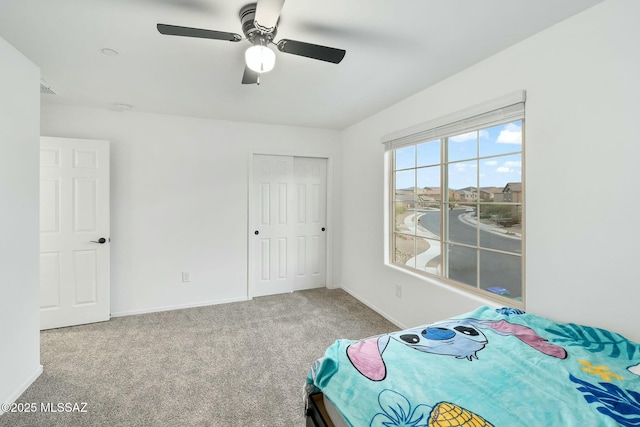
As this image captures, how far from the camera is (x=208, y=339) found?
2.83 m

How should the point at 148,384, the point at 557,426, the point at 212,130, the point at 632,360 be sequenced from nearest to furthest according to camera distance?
the point at 557,426 < the point at 632,360 < the point at 148,384 < the point at 212,130

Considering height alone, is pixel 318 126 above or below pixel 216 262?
above

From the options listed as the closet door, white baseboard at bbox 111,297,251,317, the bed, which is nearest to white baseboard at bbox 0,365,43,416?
white baseboard at bbox 111,297,251,317

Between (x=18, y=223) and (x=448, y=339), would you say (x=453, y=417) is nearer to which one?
(x=448, y=339)

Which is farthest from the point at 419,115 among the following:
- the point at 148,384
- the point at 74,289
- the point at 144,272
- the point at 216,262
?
the point at 74,289

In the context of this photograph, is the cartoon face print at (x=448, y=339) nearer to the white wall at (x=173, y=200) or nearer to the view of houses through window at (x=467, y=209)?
the view of houses through window at (x=467, y=209)

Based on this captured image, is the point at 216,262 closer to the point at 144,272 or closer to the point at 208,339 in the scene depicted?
the point at 144,272

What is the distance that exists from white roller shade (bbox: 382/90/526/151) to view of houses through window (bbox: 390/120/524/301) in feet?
0.35

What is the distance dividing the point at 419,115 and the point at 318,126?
1.68 meters

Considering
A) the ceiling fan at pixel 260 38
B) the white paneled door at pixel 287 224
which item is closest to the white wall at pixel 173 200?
the white paneled door at pixel 287 224

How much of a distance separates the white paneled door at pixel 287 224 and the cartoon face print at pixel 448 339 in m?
2.75

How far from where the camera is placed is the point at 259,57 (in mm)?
1710

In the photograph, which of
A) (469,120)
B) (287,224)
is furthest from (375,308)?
(469,120)

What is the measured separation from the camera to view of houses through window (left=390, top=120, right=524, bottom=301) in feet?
7.08
